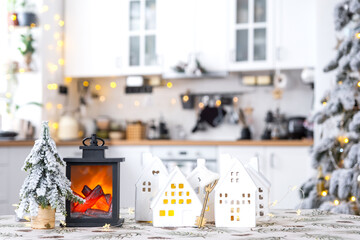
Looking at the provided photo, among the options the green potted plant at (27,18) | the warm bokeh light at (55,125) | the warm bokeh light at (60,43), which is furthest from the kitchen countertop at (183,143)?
the green potted plant at (27,18)

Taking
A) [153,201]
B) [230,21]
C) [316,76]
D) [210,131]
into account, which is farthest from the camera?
[210,131]

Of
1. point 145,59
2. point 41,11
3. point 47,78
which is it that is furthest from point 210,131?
point 41,11

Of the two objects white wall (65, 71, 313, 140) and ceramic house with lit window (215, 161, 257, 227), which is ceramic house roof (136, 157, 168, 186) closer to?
ceramic house with lit window (215, 161, 257, 227)

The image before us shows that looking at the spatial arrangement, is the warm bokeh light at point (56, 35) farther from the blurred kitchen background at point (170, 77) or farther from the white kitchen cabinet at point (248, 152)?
the white kitchen cabinet at point (248, 152)

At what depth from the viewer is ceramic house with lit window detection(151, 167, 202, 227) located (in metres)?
1.59

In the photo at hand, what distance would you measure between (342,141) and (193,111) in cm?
192

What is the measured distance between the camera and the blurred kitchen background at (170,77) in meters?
4.59

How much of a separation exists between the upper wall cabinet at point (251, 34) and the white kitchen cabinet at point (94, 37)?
113cm

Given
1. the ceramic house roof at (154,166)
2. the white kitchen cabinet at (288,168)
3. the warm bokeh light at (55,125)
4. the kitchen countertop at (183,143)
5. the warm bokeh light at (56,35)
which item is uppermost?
the warm bokeh light at (56,35)

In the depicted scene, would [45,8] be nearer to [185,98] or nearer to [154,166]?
[185,98]

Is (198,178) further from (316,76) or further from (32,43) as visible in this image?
(32,43)

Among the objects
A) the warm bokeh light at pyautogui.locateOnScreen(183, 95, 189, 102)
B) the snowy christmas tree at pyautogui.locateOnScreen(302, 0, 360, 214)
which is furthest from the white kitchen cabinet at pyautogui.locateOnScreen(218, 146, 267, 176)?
the warm bokeh light at pyautogui.locateOnScreen(183, 95, 189, 102)

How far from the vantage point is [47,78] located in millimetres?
5035

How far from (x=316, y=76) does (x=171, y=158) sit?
1.50 metres
